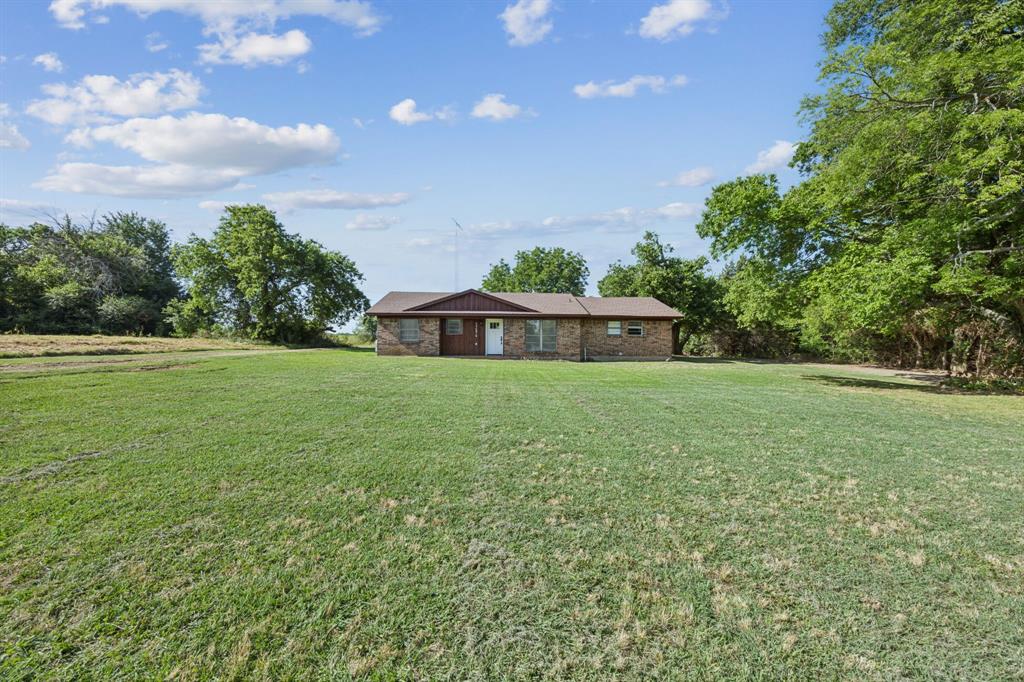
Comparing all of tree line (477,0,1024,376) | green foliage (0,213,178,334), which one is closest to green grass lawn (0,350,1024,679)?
tree line (477,0,1024,376)

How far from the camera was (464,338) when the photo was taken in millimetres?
22328

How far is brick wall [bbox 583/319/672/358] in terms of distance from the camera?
74.5ft

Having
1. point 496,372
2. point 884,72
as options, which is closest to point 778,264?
point 884,72

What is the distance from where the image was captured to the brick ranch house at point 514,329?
2195 centimetres

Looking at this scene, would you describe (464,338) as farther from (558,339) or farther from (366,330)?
(366,330)

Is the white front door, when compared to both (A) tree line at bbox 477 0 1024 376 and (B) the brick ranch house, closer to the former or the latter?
(B) the brick ranch house

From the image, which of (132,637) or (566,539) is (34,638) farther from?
(566,539)

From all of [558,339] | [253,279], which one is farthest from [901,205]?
[253,279]

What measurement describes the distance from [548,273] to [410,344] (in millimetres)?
23936

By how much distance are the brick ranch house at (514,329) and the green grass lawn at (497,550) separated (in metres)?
15.5

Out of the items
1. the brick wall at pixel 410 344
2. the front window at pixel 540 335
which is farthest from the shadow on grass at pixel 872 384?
the brick wall at pixel 410 344

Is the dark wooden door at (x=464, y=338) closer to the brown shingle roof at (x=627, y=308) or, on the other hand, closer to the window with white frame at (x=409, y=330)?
the window with white frame at (x=409, y=330)

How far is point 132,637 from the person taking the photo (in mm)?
2213

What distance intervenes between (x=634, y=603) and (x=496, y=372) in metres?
11.6
